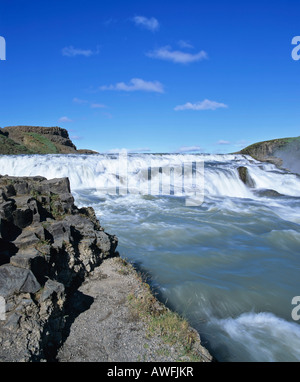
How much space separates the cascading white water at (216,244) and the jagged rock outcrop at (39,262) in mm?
2192

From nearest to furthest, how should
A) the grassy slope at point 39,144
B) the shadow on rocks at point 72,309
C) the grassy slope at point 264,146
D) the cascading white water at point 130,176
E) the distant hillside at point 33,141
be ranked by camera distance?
the shadow on rocks at point 72,309 → the cascading white water at point 130,176 → the grassy slope at point 264,146 → the distant hillside at point 33,141 → the grassy slope at point 39,144

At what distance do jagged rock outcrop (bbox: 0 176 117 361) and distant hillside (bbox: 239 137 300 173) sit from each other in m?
29.5

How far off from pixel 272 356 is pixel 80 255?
389 cm

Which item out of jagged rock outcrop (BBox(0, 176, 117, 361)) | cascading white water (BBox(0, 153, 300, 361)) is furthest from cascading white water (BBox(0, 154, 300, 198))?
jagged rock outcrop (BBox(0, 176, 117, 361))

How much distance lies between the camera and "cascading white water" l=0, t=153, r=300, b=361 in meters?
5.33

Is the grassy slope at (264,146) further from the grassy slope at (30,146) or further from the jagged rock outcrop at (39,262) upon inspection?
the grassy slope at (30,146)

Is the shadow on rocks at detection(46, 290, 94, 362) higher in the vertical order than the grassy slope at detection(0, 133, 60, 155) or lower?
lower

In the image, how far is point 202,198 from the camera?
19.5 meters

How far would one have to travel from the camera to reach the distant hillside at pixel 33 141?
1716 inches

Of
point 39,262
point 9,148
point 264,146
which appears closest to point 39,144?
point 9,148

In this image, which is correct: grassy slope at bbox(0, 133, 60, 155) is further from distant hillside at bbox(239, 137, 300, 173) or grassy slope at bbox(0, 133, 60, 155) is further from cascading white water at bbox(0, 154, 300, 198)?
distant hillside at bbox(239, 137, 300, 173)

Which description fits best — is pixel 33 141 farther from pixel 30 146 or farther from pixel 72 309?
pixel 72 309

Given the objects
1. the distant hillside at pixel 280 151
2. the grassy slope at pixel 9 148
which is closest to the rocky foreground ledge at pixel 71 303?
the distant hillside at pixel 280 151
